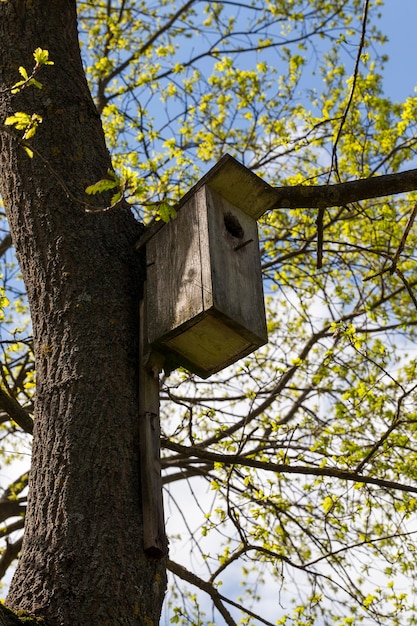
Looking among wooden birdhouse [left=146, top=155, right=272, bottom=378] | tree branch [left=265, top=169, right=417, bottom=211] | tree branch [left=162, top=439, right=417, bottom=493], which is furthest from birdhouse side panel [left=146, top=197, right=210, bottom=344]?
tree branch [left=162, top=439, right=417, bottom=493]

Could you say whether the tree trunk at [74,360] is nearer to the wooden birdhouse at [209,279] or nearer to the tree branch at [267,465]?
the wooden birdhouse at [209,279]

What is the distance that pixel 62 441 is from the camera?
223cm

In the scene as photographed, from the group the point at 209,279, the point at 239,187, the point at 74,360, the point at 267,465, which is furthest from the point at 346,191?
the point at 74,360

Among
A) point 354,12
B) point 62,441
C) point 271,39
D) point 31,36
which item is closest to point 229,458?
point 62,441

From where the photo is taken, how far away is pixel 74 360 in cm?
237

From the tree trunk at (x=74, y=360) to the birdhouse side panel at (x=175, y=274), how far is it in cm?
7

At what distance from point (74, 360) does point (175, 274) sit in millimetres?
483

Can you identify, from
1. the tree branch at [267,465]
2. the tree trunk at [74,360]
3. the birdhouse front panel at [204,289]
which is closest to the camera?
the tree trunk at [74,360]

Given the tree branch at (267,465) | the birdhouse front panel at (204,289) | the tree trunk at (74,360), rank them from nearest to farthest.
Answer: the tree trunk at (74,360) → the birdhouse front panel at (204,289) → the tree branch at (267,465)

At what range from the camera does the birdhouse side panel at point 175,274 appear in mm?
2541

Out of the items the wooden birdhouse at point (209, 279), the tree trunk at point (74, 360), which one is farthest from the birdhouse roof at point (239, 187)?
the tree trunk at point (74, 360)

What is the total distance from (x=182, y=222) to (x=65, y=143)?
54 centimetres

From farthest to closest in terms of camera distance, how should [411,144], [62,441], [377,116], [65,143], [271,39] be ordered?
[271,39]
[377,116]
[411,144]
[65,143]
[62,441]

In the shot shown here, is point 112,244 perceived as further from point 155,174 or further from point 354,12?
point 354,12
